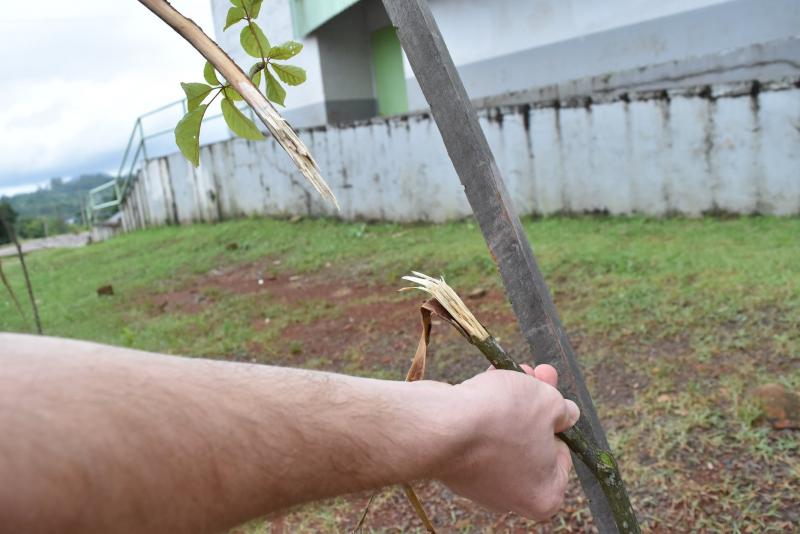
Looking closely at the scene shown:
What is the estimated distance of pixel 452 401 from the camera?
81 centimetres

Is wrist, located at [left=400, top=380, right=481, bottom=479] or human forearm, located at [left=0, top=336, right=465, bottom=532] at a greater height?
human forearm, located at [left=0, top=336, right=465, bottom=532]

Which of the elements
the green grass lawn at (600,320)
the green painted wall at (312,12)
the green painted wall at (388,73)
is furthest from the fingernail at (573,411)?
the green painted wall at (388,73)

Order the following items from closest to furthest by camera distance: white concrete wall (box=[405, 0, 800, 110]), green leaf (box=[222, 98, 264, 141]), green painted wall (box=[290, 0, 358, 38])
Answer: green leaf (box=[222, 98, 264, 141]) < white concrete wall (box=[405, 0, 800, 110]) < green painted wall (box=[290, 0, 358, 38])

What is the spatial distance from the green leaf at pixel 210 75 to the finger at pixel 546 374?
2.10 feet

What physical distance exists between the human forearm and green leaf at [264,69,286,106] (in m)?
0.53

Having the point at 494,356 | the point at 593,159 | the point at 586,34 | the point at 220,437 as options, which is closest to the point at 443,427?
the point at 494,356

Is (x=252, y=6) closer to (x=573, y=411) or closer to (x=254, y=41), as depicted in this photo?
(x=254, y=41)

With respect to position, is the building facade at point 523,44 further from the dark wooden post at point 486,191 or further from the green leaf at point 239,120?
the green leaf at point 239,120

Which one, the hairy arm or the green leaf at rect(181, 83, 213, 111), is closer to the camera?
the hairy arm

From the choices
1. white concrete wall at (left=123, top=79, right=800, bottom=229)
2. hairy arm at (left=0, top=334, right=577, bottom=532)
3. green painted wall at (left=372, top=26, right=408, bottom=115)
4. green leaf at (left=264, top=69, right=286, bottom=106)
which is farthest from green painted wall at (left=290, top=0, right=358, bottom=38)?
hairy arm at (left=0, top=334, right=577, bottom=532)

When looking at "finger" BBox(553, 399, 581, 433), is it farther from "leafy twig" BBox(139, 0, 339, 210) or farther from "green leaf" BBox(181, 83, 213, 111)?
"green leaf" BBox(181, 83, 213, 111)

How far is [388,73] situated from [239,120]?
961cm

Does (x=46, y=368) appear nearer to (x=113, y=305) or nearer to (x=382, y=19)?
(x=113, y=305)

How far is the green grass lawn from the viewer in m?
2.14
